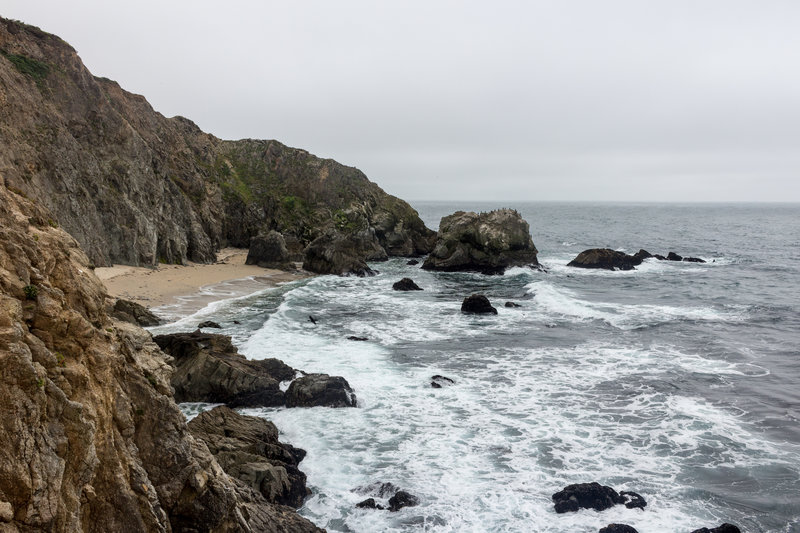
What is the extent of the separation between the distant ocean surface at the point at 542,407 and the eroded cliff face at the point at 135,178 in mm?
14550

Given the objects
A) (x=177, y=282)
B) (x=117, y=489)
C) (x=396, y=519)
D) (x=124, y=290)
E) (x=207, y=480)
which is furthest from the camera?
(x=177, y=282)

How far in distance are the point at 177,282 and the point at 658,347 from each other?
37052 mm

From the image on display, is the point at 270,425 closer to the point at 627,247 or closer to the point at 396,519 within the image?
the point at 396,519

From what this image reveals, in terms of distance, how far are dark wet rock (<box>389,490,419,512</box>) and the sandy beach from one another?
82.9ft

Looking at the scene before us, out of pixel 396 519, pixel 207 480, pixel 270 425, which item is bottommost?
pixel 396 519

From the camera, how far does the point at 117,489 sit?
26.7ft

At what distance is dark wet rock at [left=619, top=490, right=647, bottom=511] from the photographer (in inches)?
617

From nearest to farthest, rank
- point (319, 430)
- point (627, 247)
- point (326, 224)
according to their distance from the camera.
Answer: point (319, 430)
point (326, 224)
point (627, 247)

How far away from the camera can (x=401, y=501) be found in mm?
15711

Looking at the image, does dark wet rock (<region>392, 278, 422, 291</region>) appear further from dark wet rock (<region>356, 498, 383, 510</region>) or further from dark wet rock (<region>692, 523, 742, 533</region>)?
dark wet rock (<region>692, 523, 742, 533</region>)

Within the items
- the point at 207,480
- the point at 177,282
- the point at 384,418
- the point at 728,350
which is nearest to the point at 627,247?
the point at 728,350

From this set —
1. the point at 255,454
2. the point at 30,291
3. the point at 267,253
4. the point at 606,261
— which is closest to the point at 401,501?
the point at 255,454

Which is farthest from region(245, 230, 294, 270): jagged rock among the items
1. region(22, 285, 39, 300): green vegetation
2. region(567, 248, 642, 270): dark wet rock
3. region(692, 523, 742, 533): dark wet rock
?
region(22, 285, 39, 300): green vegetation

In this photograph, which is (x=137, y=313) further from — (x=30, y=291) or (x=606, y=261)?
(x=606, y=261)
